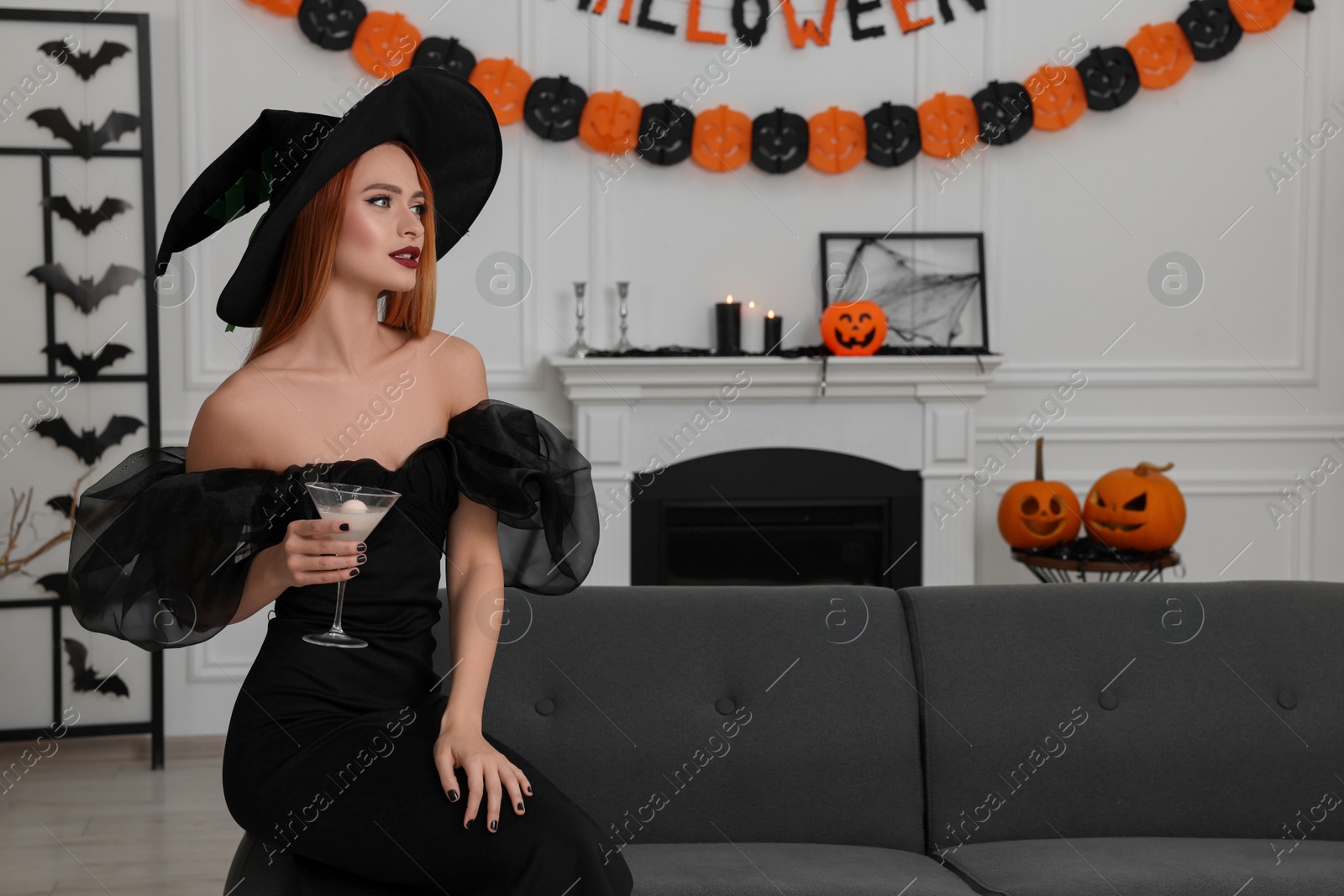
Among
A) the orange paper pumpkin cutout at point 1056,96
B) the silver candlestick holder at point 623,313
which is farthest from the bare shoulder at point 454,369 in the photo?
the orange paper pumpkin cutout at point 1056,96

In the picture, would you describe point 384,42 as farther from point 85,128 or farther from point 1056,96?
point 1056,96

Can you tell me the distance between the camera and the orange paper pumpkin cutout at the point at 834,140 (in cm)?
433

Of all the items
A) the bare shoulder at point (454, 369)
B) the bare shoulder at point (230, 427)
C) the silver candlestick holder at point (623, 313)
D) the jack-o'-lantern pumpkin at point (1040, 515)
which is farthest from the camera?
the silver candlestick holder at point (623, 313)

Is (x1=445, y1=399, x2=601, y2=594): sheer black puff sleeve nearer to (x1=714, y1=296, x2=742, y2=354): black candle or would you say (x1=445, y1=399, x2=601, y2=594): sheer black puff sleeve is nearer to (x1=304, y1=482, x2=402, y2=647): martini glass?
(x1=304, y1=482, x2=402, y2=647): martini glass

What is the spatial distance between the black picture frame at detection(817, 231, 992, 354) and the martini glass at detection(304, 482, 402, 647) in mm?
2931

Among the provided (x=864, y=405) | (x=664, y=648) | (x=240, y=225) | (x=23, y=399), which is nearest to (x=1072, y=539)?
(x=864, y=405)

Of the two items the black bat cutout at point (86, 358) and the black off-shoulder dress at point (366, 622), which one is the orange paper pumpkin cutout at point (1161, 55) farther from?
the black bat cutout at point (86, 358)

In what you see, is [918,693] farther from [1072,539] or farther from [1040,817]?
[1072,539]

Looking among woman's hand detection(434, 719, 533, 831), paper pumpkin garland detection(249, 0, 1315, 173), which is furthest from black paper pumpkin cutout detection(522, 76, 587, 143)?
woman's hand detection(434, 719, 533, 831)

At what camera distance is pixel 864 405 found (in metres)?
4.21

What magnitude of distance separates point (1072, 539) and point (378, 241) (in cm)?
293

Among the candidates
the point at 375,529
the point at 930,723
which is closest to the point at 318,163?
the point at 375,529

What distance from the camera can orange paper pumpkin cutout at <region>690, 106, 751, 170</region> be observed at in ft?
14.1

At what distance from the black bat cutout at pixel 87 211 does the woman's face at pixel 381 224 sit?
253 centimetres
